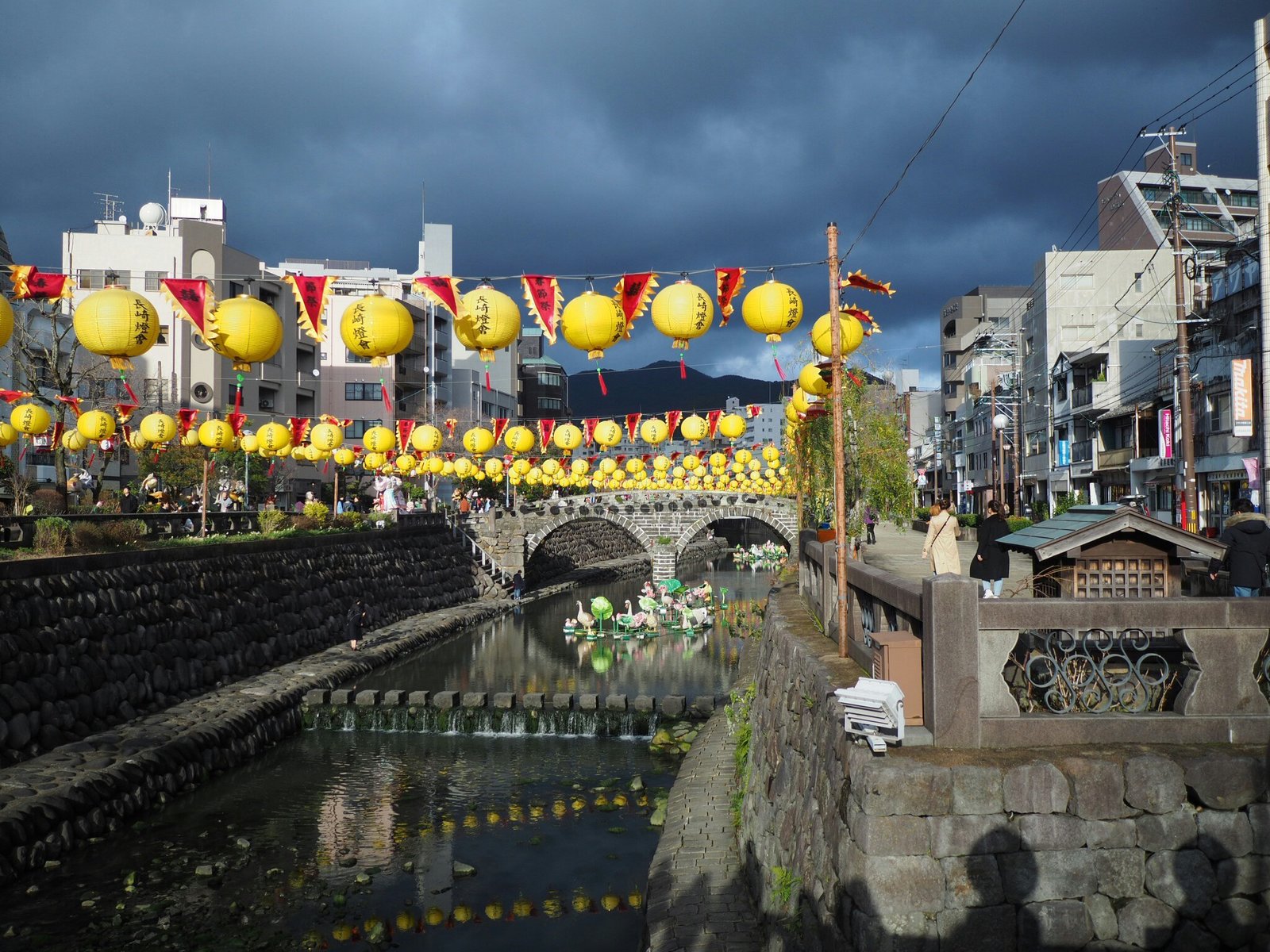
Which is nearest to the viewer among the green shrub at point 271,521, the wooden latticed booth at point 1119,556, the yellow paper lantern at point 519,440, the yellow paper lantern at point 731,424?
the wooden latticed booth at point 1119,556

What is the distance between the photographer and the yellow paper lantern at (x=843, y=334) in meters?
12.4

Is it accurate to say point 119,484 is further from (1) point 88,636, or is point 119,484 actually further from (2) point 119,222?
(1) point 88,636

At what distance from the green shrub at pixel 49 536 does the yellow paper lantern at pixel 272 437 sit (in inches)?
333

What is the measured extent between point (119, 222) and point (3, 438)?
3178cm

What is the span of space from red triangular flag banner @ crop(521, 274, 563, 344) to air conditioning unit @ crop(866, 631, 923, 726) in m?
7.19

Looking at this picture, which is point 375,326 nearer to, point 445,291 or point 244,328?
point 445,291

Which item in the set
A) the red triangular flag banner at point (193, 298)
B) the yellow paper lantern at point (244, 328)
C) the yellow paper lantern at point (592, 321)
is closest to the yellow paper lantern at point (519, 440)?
the red triangular flag banner at point (193, 298)

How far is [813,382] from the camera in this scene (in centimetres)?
1437

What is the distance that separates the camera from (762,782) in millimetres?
10117

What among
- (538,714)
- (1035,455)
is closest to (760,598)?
(1035,455)

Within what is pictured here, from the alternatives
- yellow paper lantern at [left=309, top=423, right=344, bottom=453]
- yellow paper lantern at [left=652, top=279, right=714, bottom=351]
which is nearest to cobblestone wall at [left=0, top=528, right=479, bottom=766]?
yellow paper lantern at [left=309, top=423, right=344, bottom=453]

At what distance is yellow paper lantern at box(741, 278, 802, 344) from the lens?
37.6 ft

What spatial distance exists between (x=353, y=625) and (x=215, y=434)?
7500 mm

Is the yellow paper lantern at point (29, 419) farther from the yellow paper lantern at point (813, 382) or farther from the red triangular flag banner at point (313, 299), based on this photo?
the yellow paper lantern at point (813, 382)
